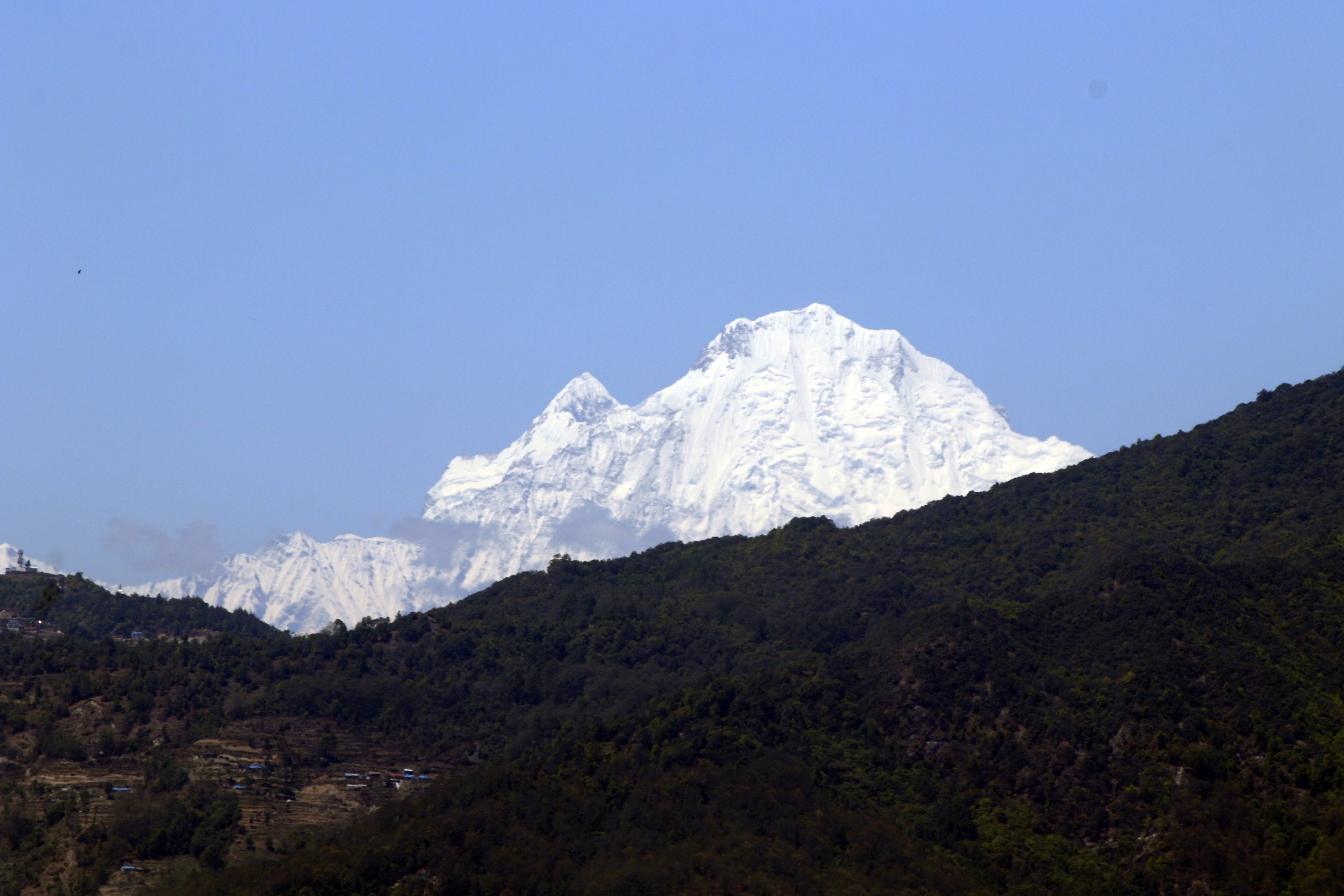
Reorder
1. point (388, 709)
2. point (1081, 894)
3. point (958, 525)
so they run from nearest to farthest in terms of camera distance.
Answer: point (1081, 894), point (388, 709), point (958, 525)

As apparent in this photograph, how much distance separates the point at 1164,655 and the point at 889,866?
30.5 metres

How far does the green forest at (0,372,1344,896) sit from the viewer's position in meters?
93.4

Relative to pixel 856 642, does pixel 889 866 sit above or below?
below

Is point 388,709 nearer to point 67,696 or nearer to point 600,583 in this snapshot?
point 67,696

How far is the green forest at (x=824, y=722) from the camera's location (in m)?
93.4

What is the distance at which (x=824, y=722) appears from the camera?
4518 inches

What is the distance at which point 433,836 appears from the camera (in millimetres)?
96500

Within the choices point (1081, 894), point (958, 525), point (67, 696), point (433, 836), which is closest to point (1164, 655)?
point (1081, 894)

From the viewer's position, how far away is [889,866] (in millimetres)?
93562

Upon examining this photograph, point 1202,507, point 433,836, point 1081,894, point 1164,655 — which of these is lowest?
point 1081,894

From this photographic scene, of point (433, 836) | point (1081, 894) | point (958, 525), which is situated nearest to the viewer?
point (1081, 894)

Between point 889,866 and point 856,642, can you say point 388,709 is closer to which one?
point 856,642

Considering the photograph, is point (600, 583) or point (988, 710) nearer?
point (988, 710)

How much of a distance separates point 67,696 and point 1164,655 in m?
94.6
